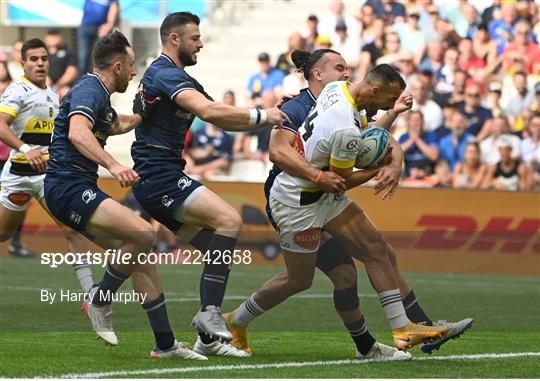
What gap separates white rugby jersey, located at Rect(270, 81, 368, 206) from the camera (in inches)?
348

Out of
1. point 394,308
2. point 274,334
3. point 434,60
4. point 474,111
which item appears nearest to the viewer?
point 394,308

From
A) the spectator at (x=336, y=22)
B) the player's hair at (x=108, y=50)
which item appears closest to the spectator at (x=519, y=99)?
the spectator at (x=336, y=22)

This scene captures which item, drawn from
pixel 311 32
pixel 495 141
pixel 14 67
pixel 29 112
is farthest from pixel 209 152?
pixel 29 112

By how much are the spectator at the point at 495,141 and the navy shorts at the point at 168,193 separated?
1096cm

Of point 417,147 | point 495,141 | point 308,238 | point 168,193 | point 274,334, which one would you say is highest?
point 168,193

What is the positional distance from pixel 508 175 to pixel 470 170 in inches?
23.8

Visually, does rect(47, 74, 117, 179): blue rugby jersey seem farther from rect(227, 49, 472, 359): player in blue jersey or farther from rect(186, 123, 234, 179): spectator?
rect(186, 123, 234, 179): spectator

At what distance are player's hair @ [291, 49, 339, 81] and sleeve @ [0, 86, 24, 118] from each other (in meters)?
3.73

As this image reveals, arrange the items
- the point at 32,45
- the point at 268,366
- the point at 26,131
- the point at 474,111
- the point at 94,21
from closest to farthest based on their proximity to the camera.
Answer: the point at 268,366
the point at 32,45
the point at 26,131
the point at 474,111
the point at 94,21

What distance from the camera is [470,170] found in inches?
779

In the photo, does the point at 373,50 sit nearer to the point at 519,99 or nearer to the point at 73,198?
the point at 519,99

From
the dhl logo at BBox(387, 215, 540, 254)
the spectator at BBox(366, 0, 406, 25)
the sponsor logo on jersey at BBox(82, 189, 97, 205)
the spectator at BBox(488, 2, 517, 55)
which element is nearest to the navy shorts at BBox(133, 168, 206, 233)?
the sponsor logo on jersey at BBox(82, 189, 97, 205)

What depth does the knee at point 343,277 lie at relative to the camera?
9445 mm

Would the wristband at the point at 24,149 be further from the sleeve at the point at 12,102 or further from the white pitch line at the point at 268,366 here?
the white pitch line at the point at 268,366
